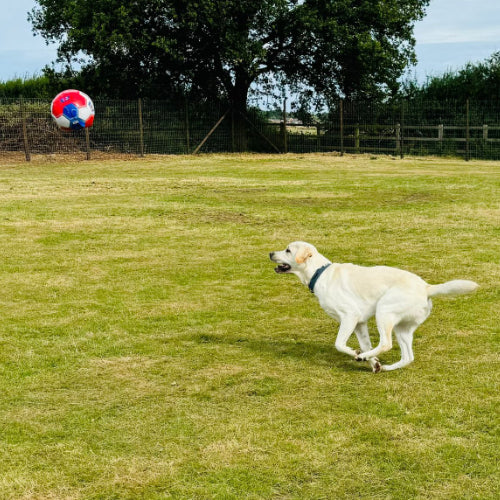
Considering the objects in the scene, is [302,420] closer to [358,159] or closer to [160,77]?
[358,159]

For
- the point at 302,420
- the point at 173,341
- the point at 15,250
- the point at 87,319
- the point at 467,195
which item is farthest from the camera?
the point at 467,195

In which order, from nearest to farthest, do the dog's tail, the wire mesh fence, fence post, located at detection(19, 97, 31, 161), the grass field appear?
the grass field
the dog's tail
fence post, located at detection(19, 97, 31, 161)
the wire mesh fence

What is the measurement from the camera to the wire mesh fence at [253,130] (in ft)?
91.3

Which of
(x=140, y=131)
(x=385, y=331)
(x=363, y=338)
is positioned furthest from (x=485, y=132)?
(x=385, y=331)

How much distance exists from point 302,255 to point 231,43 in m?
25.0

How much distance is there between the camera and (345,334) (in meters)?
5.32

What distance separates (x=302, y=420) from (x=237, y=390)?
674 millimetres

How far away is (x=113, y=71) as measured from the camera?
102 feet

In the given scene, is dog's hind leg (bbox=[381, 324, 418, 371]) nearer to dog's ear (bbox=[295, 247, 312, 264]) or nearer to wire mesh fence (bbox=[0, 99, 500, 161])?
dog's ear (bbox=[295, 247, 312, 264])

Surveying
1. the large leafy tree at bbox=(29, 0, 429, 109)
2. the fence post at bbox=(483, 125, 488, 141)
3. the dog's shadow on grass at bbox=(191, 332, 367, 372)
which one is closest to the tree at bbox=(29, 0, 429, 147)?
the large leafy tree at bbox=(29, 0, 429, 109)

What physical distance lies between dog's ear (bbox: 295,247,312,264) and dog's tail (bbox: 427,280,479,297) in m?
1.01

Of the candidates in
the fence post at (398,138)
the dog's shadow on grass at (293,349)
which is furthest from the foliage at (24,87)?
the dog's shadow on grass at (293,349)

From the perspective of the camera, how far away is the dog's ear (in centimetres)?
572

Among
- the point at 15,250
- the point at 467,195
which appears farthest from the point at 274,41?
the point at 15,250
